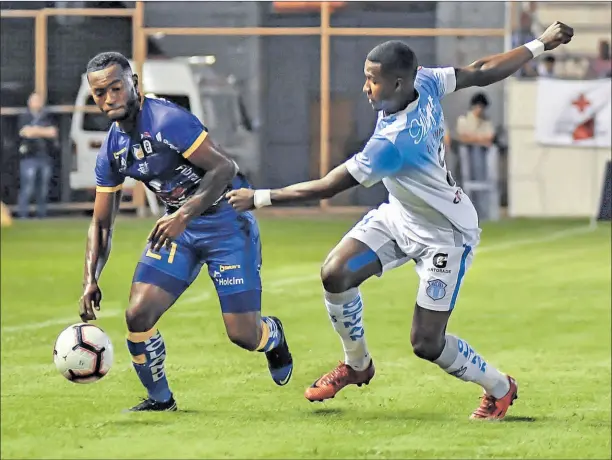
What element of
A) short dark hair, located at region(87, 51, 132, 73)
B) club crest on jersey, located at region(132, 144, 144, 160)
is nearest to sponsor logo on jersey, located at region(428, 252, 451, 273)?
club crest on jersey, located at region(132, 144, 144, 160)

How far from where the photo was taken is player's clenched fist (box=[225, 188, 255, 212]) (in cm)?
607

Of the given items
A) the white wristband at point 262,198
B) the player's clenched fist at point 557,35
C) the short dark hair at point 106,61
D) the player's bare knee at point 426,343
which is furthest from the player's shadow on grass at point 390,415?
the short dark hair at point 106,61

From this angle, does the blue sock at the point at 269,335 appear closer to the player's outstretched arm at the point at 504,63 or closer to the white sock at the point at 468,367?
the white sock at the point at 468,367

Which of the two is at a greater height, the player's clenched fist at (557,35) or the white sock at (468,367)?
the player's clenched fist at (557,35)

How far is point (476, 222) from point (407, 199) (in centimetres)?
31

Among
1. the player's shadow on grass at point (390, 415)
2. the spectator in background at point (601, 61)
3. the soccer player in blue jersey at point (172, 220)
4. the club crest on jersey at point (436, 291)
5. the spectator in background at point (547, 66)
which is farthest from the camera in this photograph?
the spectator in background at point (601, 61)

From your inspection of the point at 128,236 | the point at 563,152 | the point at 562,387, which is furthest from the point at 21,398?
the point at 563,152

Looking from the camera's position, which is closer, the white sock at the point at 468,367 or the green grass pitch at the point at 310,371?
the white sock at the point at 468,367

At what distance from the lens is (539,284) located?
122 ft

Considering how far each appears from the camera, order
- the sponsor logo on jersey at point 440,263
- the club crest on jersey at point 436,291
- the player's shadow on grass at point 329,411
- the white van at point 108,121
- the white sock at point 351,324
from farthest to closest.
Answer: the player's shadow on grass at point 329,411
the club crest on jersey at point 436,291
the white sock at point 351,324
the sponsor logo on jersey at point 440,263
the white van at point 108,121

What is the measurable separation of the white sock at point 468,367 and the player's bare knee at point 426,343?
0.37 m

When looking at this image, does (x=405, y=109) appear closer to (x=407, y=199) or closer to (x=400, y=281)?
(x=407, y=199)

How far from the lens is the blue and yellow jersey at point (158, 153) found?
628cm

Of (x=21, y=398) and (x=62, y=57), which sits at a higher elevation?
(x=62, y=57)
